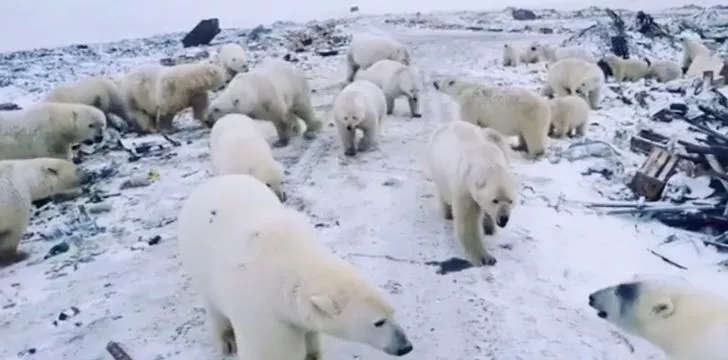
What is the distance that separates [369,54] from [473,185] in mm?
8740

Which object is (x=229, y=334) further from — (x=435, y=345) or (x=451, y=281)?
(x=451, y=281)

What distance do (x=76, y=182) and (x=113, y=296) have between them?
108 inches

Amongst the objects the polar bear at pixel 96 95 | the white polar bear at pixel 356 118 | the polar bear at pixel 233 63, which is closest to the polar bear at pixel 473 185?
the white polar bear at pixel 356 118

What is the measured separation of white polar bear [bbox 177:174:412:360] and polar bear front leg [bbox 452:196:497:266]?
187 cm

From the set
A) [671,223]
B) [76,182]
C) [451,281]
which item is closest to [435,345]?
[451,281]

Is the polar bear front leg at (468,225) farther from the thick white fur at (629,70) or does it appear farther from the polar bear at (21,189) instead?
the thick white fur at (629,70)

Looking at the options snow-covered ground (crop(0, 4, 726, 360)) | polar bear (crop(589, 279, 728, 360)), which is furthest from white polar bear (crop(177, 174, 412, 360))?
polar bear (crop(589, 279, 728, 360))

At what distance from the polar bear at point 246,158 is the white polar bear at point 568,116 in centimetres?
376

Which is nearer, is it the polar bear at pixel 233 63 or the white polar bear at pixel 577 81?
the white polar bear at pixel 577 81

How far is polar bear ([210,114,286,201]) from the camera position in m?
6.64

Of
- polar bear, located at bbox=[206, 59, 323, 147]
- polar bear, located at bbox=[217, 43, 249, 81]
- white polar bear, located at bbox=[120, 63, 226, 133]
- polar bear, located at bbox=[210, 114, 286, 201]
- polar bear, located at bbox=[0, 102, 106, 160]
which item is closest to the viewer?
polar bear, located at bbox=[210, 114, 286, 201]

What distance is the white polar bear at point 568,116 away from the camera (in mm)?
9163

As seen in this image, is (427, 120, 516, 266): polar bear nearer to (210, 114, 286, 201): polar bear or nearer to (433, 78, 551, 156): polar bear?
(210, 114, 286, 201): polar bear

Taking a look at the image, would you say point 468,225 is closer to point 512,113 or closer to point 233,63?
point 512,113
